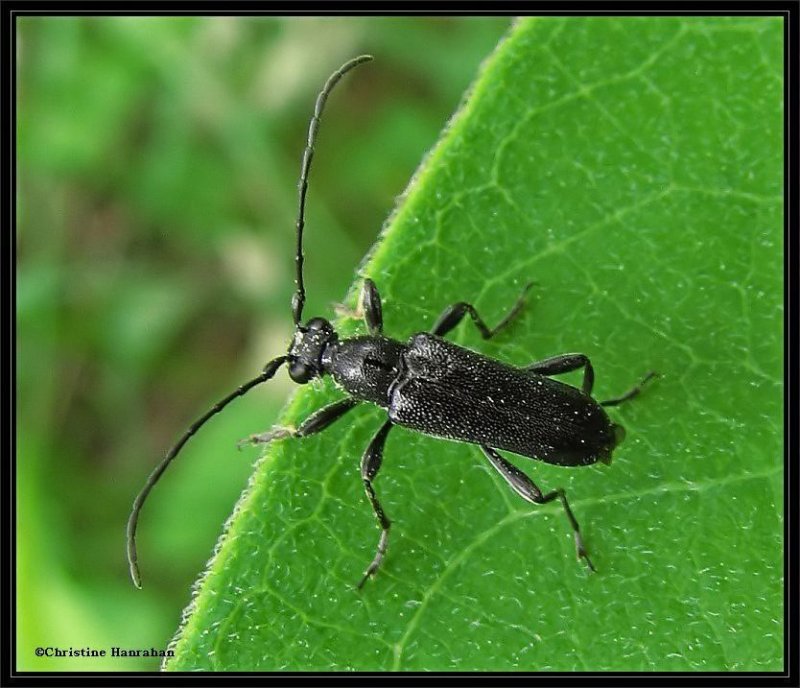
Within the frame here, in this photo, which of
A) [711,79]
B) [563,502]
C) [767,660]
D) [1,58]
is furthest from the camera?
[1,58]

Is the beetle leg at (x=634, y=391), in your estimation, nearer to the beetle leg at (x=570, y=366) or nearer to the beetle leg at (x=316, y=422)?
the beetle leg at (x=570, y=366)

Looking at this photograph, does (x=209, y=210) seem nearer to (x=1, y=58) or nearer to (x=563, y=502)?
(x=1, y=58)

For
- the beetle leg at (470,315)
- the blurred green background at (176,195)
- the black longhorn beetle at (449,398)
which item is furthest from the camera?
the blurred green background at (176,195)

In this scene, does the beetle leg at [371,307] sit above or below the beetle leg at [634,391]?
below

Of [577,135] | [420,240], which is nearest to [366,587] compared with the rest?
[420,240]

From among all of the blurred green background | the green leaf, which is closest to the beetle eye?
the green leaf

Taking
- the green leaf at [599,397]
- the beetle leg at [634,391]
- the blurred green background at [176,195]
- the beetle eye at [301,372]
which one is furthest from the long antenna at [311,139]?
the beetle leg at [634,391]
